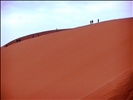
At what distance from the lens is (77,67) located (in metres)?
10.8

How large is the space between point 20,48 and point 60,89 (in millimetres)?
5690

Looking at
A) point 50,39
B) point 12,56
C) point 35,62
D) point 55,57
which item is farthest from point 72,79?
point 12,56

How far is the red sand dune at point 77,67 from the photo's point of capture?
9453mm

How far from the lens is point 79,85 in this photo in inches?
391

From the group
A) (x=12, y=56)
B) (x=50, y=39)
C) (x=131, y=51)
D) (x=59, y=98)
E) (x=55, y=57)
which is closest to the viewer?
(x=59, y=98)

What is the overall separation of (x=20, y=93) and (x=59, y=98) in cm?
228

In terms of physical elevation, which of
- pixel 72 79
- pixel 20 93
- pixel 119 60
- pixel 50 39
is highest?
pixel 50 39

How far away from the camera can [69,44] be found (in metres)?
12.3

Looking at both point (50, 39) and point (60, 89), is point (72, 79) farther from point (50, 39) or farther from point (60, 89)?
point (50, 39)

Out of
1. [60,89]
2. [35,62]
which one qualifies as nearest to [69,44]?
[35,62]

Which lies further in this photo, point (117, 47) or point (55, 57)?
point (55, 57)

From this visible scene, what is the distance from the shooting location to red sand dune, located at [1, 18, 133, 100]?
31.0 feet

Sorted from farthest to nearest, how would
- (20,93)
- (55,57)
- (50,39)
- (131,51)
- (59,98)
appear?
(50,39) → (55,57) → (20,93) → (131,51) → (59,98)

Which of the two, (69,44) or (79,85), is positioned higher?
(69,44)
